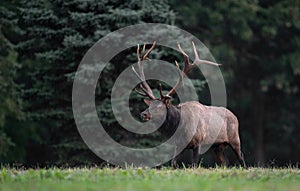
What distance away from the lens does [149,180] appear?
9.22 meters

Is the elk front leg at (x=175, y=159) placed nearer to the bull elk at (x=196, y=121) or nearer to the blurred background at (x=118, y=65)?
the bull elk at (x=196, y=121)

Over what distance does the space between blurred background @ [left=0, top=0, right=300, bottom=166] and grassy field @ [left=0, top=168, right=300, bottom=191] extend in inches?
157

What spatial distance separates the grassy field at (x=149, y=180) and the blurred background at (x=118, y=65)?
398 cm

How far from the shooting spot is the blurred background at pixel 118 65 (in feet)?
57.4

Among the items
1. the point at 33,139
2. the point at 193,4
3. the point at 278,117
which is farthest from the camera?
the point at 278,117

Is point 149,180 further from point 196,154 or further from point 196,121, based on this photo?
point 196,121

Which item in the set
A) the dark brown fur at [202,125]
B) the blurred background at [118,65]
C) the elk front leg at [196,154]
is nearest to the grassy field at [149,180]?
the elk front leg at [196,154]

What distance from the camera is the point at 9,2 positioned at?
67.1 ft

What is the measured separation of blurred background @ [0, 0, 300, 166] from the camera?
1748 centimetres

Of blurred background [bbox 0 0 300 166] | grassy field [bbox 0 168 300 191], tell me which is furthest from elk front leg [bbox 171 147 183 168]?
blurred background [bbox 0 0 300 166]

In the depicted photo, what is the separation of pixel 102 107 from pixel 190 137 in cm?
481

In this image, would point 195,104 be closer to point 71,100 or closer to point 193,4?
point 71,100

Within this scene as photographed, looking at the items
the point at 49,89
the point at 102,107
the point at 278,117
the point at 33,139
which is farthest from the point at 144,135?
the point at 278,117

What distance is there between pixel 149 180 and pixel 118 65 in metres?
9.18
